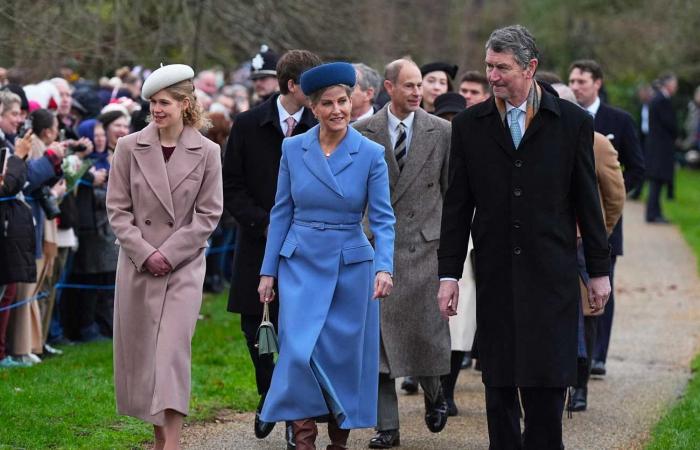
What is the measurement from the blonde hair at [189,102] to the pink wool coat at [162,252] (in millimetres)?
51

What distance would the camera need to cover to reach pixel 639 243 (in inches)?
812

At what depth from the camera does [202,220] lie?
7.23 m

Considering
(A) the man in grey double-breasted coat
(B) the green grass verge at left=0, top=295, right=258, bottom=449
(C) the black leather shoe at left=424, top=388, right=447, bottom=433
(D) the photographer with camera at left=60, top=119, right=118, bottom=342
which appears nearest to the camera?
(B) the green grass verge at left=0, top=295, right=258, bottom=449

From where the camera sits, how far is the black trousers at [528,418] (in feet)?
21.2

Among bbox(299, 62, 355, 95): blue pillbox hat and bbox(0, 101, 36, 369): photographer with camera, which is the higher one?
bbox(299, 62, 355, 95): blue pillbox hat

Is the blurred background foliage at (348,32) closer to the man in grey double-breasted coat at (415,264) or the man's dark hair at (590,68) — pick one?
the man in grey double-breasted coat at (415,264)

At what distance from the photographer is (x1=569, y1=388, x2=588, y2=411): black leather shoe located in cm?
948

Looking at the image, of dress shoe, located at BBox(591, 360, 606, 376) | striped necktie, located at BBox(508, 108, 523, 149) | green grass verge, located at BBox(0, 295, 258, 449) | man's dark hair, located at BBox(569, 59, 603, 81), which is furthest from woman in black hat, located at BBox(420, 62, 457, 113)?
striped necktie, located at BBox(508, 108, 523, 149)

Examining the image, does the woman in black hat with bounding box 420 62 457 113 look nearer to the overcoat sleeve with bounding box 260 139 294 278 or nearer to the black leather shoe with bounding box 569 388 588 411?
the black leather shoe with bounding box 569 388 588 411

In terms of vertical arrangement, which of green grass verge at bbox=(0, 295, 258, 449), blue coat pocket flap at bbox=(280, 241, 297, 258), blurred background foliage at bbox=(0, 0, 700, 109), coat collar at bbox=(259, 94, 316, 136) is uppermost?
blurred background foliage at bbox=(0, 0, 700, 109)

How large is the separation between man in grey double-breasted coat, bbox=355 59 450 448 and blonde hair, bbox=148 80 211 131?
4.32 ft

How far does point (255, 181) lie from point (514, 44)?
2.41 meters

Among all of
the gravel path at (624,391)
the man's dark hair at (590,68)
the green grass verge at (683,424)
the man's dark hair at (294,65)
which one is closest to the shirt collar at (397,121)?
the man's dark hair at (294,65)

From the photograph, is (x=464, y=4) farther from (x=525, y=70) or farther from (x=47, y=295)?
(x=525, y=70)
